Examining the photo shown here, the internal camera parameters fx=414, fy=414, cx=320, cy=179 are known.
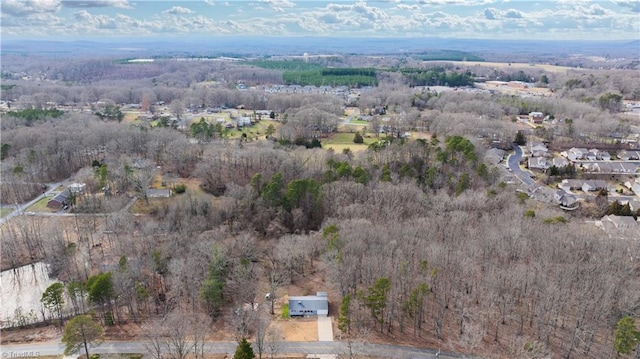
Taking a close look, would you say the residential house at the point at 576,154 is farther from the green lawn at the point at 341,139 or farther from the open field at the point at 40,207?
the open field at the point at 40,207

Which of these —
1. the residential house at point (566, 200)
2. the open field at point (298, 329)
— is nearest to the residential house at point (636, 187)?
the residential house at point (566, 200)

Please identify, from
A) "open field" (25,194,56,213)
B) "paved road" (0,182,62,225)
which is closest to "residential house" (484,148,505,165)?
"open field" (25,194,56,213)

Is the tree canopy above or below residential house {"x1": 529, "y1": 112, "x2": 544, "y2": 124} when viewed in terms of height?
below

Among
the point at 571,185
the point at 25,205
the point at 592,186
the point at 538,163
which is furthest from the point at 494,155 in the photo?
the point at 25,205

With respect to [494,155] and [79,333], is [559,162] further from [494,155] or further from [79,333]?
[79,333]

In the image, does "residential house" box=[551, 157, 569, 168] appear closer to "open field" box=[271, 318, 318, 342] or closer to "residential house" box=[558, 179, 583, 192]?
"residential house" box=[558, 179, 583, 192]

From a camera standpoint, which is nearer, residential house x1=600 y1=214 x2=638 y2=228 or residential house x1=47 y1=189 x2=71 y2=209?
residential house x1=600 y1=214 x2=638 y2=228
